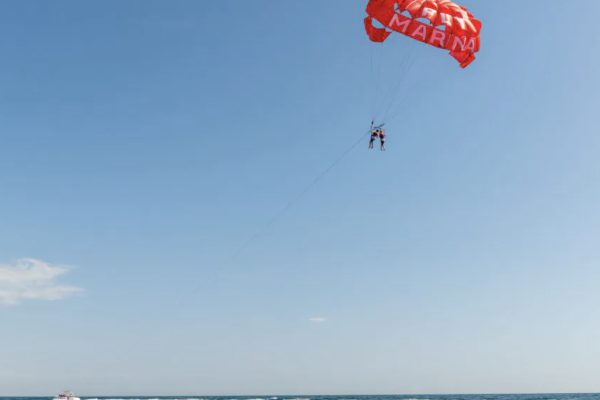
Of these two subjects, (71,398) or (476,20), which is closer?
(476,20)

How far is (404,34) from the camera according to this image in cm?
2425

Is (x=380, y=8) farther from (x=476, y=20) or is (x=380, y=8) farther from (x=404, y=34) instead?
(x=476, y=20)

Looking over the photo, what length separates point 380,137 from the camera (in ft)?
91.4

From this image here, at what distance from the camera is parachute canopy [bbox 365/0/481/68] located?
935 inches

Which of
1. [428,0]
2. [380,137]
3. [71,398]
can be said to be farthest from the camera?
[71,398]

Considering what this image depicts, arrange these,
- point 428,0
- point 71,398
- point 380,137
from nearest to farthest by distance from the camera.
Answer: point 428,0
point 380,137
point 71,398

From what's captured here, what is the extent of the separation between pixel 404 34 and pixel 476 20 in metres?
3.46

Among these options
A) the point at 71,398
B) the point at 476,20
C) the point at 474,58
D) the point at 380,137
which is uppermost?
the point at 476,20

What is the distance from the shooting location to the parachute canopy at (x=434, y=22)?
23.8 metres

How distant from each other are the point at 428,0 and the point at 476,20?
2511mm

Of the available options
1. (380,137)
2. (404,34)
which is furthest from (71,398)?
(404,34)

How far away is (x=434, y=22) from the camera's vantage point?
23734 mm

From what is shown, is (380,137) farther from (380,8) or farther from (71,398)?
(71,398)

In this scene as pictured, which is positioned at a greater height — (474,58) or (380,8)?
(380,8)
